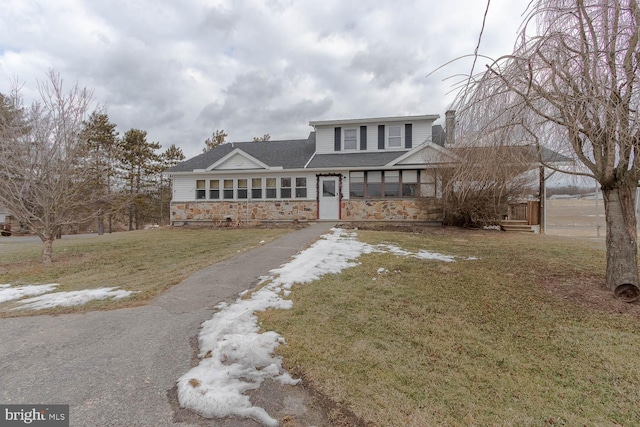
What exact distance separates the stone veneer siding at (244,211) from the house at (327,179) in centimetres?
5

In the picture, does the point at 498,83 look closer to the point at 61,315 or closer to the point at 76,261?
the point at 61,315

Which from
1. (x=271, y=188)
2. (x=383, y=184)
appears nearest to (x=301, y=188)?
(x=271, y=188)

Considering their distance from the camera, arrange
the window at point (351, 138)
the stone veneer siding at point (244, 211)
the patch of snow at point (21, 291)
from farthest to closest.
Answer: the window at point (351, 138), the stone veneer siding at point (244, 211), the patch of snow at point (21, 291)

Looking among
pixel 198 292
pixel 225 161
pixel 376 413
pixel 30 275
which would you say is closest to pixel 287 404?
pixel 376 413

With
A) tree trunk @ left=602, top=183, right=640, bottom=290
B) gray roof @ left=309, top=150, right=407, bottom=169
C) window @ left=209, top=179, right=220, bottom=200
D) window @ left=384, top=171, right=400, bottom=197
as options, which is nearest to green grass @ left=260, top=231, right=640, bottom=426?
tree trunk @ left=602, top=183, right=640, bottom=290

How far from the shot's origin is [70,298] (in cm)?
472

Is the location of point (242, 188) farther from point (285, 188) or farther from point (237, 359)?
point (237, 359)

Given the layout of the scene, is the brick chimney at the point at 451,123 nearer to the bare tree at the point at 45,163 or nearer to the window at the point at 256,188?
the bare tree at the point at 45,163

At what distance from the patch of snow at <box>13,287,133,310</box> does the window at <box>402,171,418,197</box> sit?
1302 cm

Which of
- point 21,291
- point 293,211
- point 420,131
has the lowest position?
point 21,291

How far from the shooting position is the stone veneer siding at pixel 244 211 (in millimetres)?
16578

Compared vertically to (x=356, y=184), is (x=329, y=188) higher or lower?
lower
